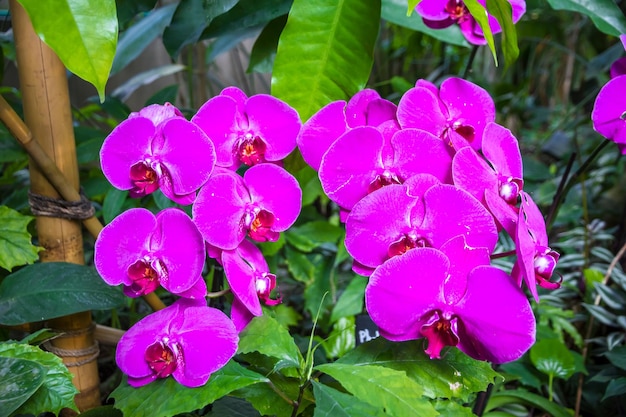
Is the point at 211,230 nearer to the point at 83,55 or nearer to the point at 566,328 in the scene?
the point at 83,55

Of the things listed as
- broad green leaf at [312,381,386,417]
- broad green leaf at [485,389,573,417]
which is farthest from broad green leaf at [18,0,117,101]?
broad green leaf at [485,389,573,417]

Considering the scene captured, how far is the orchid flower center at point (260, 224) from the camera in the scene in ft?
2.07

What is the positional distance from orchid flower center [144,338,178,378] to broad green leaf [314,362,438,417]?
0.16 metres

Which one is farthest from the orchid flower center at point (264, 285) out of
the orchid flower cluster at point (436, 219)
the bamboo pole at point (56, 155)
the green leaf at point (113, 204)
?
the green leaf at point (113, 204)

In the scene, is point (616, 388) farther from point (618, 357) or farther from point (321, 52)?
point (321, 52)

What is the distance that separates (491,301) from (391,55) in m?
2.21

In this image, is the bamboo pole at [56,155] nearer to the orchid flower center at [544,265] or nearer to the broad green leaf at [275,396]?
the broad green leaf at [275,396]

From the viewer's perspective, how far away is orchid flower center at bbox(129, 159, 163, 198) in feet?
2.05

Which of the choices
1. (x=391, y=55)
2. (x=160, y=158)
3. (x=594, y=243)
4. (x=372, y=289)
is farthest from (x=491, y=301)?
(x=391, y=55)

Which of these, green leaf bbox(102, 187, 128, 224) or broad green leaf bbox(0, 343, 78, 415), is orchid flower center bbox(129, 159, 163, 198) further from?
green leaf bbox(102, 187, 128, 224)

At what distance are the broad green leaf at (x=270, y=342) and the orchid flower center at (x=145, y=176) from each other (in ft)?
0.61

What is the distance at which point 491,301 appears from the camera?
21.2 inches

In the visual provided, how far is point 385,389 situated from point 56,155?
0.53m

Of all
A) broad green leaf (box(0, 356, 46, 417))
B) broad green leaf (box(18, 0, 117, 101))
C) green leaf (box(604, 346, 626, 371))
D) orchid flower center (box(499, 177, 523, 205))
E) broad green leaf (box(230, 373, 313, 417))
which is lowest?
green leaf (box(604, 346, 626, 371))
